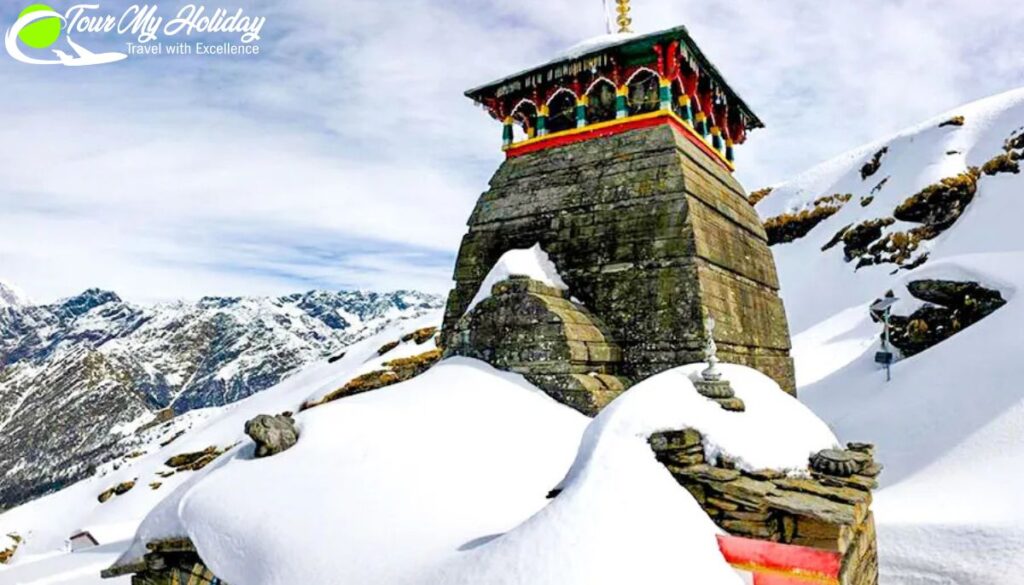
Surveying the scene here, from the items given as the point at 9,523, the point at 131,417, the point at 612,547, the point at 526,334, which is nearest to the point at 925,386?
the point at 526,334

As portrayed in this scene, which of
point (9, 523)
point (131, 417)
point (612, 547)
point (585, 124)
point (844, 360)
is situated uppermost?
point (585, 124)

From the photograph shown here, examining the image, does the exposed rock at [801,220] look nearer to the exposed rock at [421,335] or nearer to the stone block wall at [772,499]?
the exposed rock at [421,335]

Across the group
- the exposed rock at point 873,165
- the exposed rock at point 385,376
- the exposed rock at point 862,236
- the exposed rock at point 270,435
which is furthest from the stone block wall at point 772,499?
the exposed rock at point 873,165

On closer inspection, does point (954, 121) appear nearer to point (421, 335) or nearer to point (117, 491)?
point (421, 335)

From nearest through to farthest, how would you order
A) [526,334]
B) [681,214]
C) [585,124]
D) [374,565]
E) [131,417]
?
[374,565] < [526,334] < [681,214] < [585,124] < [131,417]

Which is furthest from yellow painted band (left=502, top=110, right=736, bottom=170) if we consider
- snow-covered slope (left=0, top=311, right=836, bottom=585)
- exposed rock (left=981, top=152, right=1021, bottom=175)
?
exposed rock (left=981, top=152, right=1021, bottom=175)

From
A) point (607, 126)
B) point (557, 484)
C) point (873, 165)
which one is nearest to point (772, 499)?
point (557, 484)

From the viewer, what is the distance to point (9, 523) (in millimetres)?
41188

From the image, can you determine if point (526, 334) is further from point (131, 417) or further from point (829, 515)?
point (131, 417)

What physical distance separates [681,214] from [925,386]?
12.1 m

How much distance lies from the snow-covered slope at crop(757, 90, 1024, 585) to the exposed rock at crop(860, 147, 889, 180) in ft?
10.9

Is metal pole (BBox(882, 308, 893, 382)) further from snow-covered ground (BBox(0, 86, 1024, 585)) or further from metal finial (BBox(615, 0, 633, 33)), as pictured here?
metal finial (BBox(615, 0, 633, 33))

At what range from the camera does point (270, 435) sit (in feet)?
24.1

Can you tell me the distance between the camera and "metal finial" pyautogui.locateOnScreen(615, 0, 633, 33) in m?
13.4
